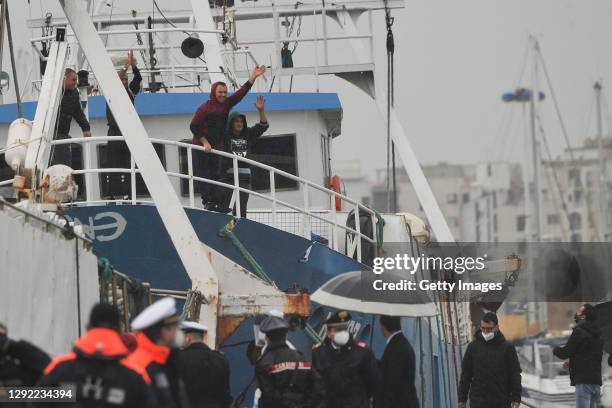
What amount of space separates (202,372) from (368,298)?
286 cm

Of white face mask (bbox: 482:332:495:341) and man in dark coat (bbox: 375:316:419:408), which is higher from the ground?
white face mask (bbox: 482:332:495:341)

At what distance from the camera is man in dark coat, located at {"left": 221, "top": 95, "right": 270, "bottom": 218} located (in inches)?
607

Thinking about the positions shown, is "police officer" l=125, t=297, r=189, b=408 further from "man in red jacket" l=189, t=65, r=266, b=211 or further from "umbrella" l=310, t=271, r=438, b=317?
"man in red jacket" l=189, t=65, r=266, b=211

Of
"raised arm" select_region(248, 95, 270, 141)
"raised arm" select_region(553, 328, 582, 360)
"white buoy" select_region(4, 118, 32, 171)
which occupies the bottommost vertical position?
"raised arm" select_region(553, 328, 582, 360)

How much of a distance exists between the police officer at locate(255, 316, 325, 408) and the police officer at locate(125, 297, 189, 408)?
A: 107 inches

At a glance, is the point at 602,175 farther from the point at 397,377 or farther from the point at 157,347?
the point at 157,347

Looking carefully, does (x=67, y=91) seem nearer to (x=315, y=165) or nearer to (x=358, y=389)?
(x=315, y=165)

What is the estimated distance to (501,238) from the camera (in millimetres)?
77812

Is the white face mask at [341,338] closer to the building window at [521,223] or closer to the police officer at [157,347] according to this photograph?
the police officer at [157,347]

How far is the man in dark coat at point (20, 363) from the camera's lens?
24.1ft

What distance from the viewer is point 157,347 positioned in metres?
7.25

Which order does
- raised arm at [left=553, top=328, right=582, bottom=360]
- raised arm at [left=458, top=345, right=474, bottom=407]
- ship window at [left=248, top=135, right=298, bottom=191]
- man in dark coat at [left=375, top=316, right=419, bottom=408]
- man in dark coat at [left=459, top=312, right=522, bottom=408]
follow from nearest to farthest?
1. man in dark coat at [left=375, top=316, right=419, bottom=408]
2. man in dark coat at [left=459, top=312, right=522, bottom=408]
3. raised arm at [left=458, top=345, right=474, bottom=407]
4. raised arm at [left=553, top=328, right=582, bottom=360]
5. ship window at [left=248, top=135, right=298, bottom=191]

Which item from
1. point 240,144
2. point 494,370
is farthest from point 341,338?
point 240,144

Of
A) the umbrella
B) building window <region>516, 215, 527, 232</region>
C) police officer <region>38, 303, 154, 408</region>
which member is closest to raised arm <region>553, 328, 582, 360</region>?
the umbrella
